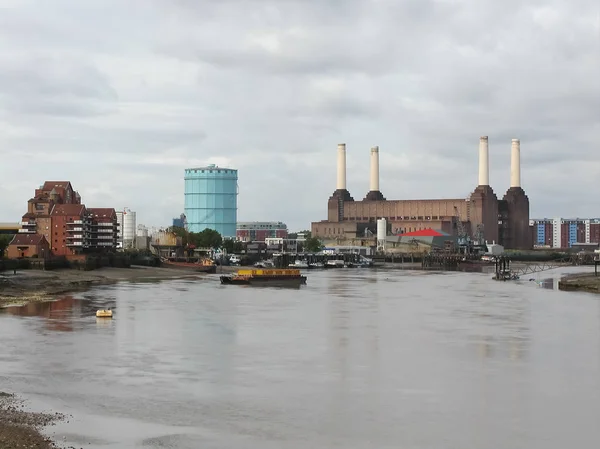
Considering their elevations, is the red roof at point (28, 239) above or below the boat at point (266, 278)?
above

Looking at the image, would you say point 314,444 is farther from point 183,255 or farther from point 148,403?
point 183,255

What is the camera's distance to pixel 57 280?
100 meters

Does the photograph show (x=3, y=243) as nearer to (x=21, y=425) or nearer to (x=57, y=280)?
(x=57, y=280)

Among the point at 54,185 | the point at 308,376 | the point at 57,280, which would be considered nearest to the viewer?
the point at 308,376

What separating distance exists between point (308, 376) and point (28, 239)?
319ft

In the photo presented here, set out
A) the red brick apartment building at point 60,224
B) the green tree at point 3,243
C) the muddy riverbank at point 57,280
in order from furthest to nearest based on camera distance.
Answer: the red brick apartment building at point 60,224, the green tree at point 3,243, the muddy riverbank at point 57,280

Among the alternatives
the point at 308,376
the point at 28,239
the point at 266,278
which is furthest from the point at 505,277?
the point at 308,376

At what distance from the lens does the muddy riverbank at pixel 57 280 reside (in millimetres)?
80019

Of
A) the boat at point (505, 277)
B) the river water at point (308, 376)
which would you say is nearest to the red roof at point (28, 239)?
the river water at point (308, 376)

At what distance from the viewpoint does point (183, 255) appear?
195 m

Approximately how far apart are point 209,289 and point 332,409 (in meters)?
70.4

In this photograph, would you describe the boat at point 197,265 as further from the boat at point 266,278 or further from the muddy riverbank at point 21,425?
the muddy riverbank at point 21,425

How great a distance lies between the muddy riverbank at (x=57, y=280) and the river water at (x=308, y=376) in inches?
357

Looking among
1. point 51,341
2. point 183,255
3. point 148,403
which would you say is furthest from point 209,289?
point 183,255
